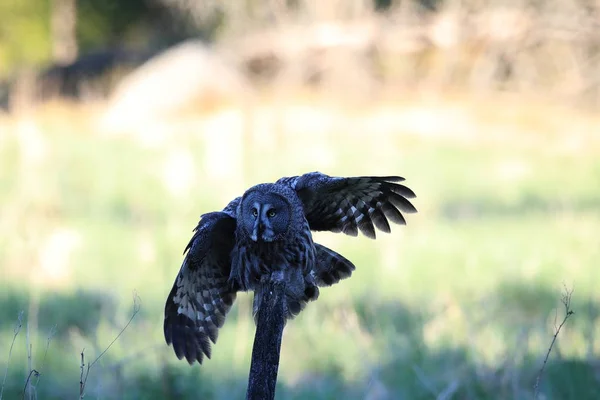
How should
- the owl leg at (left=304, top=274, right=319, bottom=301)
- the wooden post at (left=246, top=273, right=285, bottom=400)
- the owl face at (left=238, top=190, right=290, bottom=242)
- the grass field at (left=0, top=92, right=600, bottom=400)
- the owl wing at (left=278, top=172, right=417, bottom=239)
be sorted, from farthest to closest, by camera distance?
1. the grass field at (left=0, top=92, right=600, bottom=400)
2. the owl wing at (left=278, top=172, right=417, bottom=239)
3. the owl leg at (left=304, top=274, right=319, bottom=301)
4. the owl face at (left=238, top=190, right=290, bottom=242)
5. the wooden post at (left=246, top=273, right=285, bottom=400)

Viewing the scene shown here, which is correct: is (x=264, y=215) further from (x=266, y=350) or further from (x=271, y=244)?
(x=266, y=350)

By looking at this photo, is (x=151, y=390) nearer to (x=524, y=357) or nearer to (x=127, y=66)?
(x=524, y=357)

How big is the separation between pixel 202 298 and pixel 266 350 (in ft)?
2.83

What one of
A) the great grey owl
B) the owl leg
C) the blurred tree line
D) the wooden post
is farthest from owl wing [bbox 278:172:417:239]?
the blurred tree line

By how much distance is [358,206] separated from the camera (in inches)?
131

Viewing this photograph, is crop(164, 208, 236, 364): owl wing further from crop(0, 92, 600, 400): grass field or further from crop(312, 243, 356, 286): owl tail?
crop(312, 243, 356, 286): owl tail

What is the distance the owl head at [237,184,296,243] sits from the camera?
2.82m

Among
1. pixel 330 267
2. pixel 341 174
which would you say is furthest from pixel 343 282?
pixel 341 174

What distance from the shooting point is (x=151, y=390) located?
467 cm

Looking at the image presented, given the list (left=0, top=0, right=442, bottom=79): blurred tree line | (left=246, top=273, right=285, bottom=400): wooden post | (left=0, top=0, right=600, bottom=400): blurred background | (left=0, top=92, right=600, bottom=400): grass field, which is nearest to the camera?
(left=246, top=273, right=285, bottom=400): wooden post

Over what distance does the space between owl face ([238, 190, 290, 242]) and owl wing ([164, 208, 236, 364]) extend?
16 centimetres

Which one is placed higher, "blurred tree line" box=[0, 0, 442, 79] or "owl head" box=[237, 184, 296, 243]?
"blurred tree line" box=[0, 0, 442, 79]

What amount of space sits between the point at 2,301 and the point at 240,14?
19.4 m

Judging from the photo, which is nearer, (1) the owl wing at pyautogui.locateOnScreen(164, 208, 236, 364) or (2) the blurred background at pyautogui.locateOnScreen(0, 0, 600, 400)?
(1) the owl wing at pyautogui.locateOnScreen(164, 208, 236, 364)
